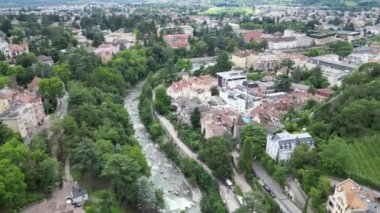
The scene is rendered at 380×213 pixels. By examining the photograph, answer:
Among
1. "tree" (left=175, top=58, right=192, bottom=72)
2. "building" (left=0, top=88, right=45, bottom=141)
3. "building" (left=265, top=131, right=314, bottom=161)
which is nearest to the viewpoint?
"building" (left=265, top=131, right=314, bottom=161)

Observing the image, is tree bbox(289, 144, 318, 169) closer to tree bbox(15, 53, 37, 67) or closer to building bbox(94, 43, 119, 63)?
tree bbox(15, 53, 37, 67)

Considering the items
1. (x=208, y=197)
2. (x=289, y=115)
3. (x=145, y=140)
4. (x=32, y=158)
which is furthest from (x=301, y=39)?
(x=32, y=158)

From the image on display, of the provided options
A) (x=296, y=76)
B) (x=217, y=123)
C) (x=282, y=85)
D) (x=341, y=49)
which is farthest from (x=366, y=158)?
(x=341, y=49)

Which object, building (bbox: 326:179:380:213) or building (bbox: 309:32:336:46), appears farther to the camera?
building (bbox: 309:32:336:46)

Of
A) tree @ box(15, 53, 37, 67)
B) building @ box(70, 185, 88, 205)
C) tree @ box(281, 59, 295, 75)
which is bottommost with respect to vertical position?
building @ box(70, 185, 88, 205)

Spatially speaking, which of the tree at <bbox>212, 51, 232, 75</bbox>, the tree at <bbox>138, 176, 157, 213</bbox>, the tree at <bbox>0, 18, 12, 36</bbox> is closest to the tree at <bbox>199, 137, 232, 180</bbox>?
the tree at <bbox>138, 176, 157, 213</bbox>

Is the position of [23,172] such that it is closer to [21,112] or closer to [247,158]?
[21,112]

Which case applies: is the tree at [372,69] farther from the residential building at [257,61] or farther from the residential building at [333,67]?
→ the residential building at [257,61]
